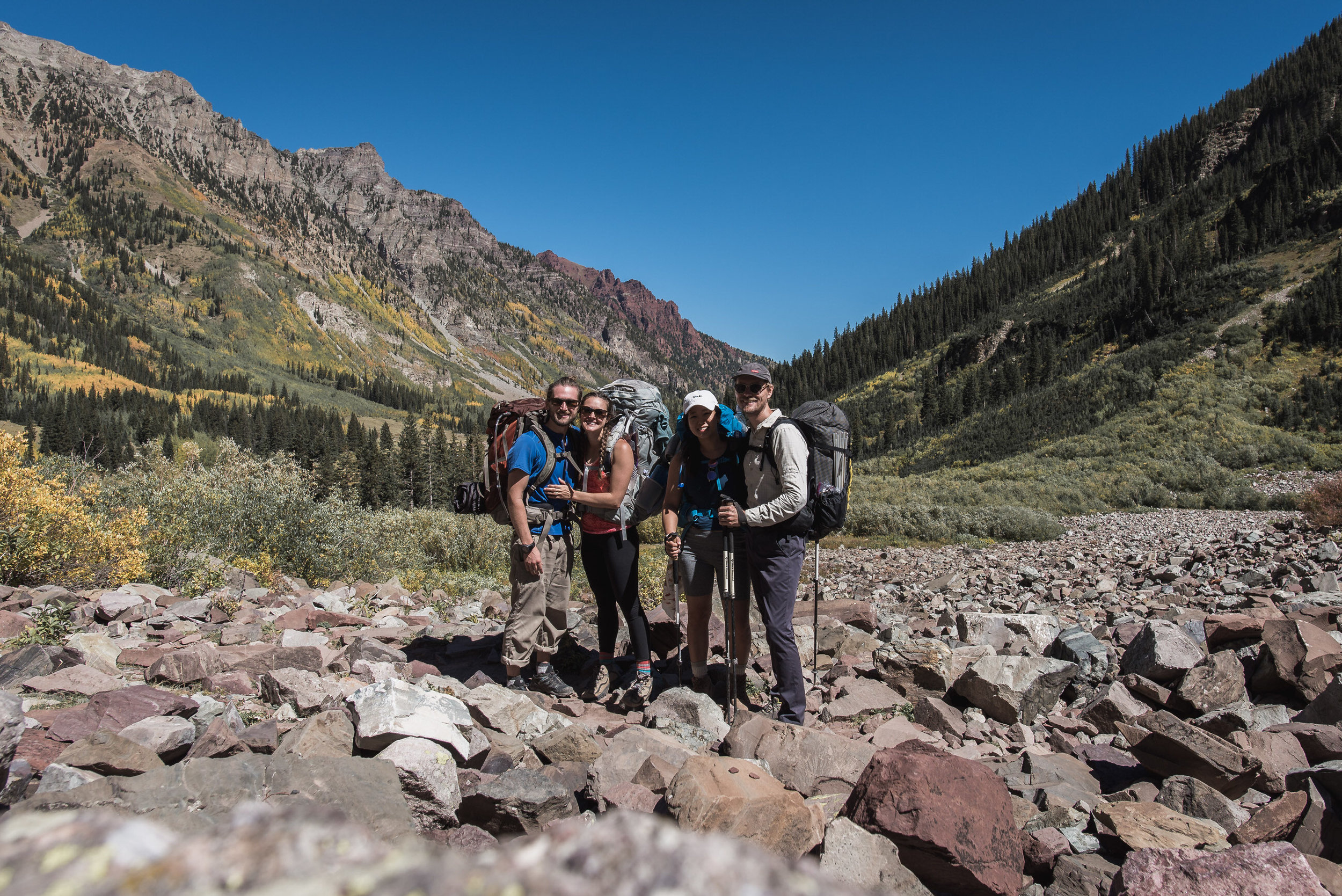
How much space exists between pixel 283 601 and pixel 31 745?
16.9 feet

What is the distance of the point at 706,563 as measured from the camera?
15.3 ft

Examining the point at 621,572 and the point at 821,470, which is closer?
the point at 821,470

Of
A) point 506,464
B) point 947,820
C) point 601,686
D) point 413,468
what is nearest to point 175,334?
point 413,468

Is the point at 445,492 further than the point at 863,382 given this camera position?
No

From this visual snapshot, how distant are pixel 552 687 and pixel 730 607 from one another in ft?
5.36

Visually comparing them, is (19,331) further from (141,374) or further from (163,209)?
(163,209)

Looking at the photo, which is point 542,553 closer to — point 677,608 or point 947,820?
point 677,608

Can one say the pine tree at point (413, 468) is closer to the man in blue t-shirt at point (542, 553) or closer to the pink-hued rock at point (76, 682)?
the pink-hued rock at point (76, 682)

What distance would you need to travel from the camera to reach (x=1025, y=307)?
233ft

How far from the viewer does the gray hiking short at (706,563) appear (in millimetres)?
4598

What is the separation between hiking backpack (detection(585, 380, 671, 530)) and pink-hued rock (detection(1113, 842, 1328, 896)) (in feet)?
10.7

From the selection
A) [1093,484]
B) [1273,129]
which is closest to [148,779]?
[1093,484]

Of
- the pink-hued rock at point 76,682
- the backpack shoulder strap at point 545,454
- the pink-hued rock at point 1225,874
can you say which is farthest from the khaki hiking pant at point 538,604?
the pink-hued rock at point 1225,874

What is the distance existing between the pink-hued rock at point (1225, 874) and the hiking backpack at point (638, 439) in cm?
327
